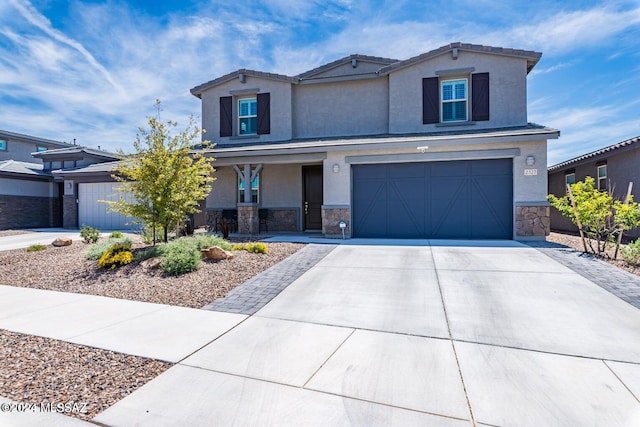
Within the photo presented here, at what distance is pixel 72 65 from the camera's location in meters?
12.3

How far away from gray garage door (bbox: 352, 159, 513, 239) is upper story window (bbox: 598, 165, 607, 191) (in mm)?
5375

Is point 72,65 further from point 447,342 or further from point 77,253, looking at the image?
point 447,342

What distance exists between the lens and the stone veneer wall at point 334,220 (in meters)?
11.3

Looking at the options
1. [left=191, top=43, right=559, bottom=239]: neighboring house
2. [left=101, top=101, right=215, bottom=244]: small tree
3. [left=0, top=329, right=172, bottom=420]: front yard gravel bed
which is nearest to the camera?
[left=0, top=329, right=172, bottom=420]: front yard gravel bed

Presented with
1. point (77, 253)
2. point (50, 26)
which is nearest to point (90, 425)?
point (77, 253)

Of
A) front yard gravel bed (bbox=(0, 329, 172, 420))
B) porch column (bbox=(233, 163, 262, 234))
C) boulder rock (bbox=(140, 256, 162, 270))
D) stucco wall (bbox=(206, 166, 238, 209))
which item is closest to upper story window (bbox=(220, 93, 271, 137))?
stucco wall (bbox=(206, 166, 238, 209))

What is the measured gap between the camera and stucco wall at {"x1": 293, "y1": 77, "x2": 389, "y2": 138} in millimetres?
13750

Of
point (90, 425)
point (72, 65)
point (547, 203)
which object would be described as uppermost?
point (72, 65)

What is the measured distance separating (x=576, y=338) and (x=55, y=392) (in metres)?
5.29

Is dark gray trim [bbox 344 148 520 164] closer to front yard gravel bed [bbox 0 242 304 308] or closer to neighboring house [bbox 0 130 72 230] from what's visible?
front yard gravel bed [bbox 0 242 304 308]

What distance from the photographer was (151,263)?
7086 mm

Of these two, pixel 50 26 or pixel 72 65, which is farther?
pixel 72 65

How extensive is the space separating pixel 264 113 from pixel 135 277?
395 inches

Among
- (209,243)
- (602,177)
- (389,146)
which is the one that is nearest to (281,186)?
(389,146)
